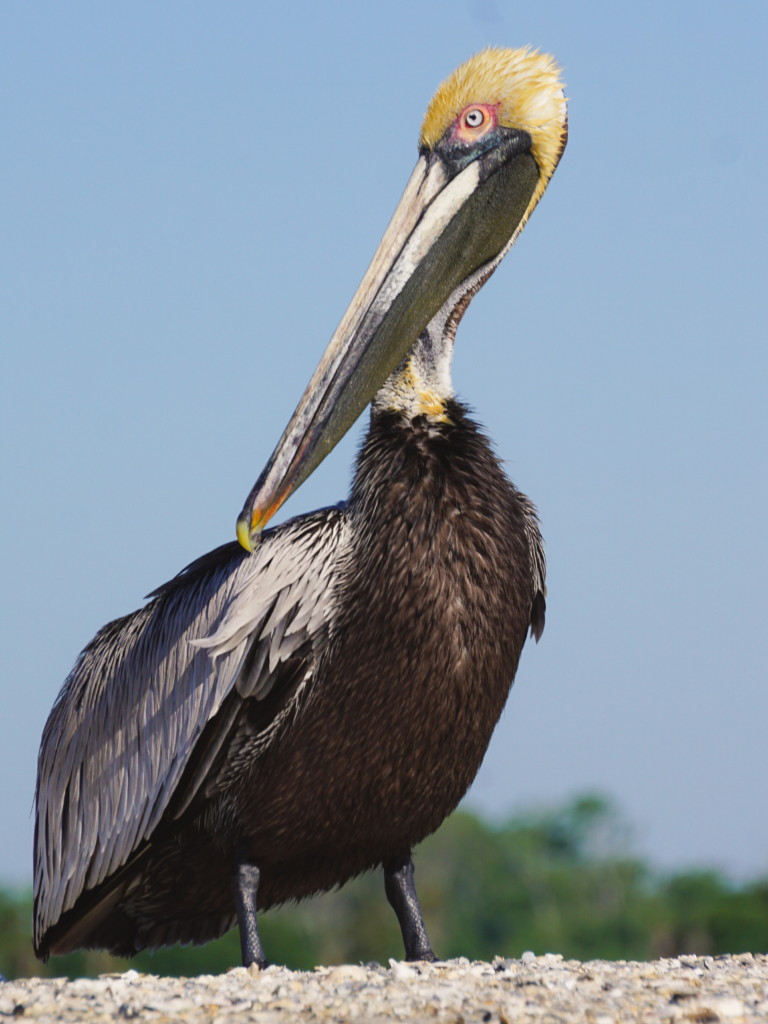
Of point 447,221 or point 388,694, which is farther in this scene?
point 447,221

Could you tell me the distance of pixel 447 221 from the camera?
5965mm

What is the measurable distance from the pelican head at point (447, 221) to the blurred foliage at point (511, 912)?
4013 centimetres

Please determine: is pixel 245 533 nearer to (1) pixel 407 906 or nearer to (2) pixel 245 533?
(2) pixel 245 533

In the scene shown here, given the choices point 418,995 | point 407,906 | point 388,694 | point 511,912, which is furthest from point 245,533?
point 511,912

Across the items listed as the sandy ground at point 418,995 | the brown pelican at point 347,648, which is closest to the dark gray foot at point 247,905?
the brown pelican at point 347,648

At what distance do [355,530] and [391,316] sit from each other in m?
1.03

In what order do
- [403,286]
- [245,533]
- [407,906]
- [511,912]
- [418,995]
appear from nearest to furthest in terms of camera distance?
[418,995] < [245,533] < [407,906] < [403,286] < [511,912]

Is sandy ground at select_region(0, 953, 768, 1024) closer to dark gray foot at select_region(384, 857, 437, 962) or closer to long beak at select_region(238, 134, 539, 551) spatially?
dark gray foot at select_region(384, 857, 437, 962)

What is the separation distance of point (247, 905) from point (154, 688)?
1.13m

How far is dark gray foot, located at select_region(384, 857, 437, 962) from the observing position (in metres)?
5.57

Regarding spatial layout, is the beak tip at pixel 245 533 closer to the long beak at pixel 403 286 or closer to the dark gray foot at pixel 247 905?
the long beak at pixel 403 286

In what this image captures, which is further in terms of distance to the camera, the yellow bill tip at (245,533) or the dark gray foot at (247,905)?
the yellow bill tip at (245,533)

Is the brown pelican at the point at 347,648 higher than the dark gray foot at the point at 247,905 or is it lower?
higher

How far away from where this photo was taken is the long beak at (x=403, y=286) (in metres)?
5.53
